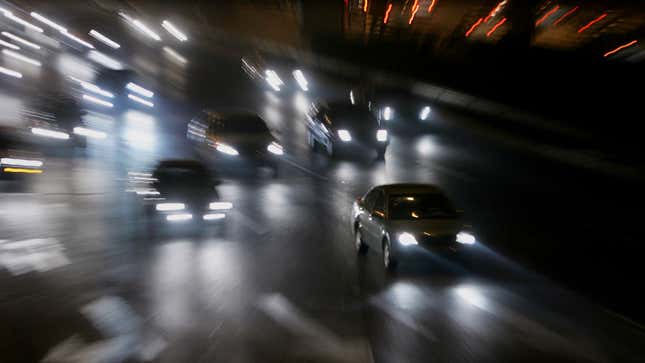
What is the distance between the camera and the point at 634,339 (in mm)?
8008

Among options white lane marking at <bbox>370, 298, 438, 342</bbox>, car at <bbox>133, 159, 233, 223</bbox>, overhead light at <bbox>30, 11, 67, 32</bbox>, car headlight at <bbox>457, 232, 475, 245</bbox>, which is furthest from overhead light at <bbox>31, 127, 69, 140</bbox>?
white lane marking at <bbox>370, 298, 438, 342</bbox>

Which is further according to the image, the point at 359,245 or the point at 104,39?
the point at 104,39

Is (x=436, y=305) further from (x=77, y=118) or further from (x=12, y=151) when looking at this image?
(x=77, y=118)

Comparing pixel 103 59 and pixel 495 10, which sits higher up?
pixel 495 10

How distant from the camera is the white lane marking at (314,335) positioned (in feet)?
23.4

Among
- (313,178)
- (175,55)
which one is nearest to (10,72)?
(175,55)

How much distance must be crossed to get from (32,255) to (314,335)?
7.13 meters

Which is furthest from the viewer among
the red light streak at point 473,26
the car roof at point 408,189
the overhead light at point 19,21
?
the overhead light at point 19,21

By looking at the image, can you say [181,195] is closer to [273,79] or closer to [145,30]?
[273,79]

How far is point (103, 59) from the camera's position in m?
43.9

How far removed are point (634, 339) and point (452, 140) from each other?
25582 millimetres

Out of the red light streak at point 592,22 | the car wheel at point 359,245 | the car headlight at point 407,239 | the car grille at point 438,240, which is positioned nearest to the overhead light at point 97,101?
the red light streak at point 592,22

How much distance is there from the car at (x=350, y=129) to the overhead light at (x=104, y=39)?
20330 millimetres

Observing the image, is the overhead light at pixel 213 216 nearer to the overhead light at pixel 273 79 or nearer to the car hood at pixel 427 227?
the car hood at pixel 427 227
